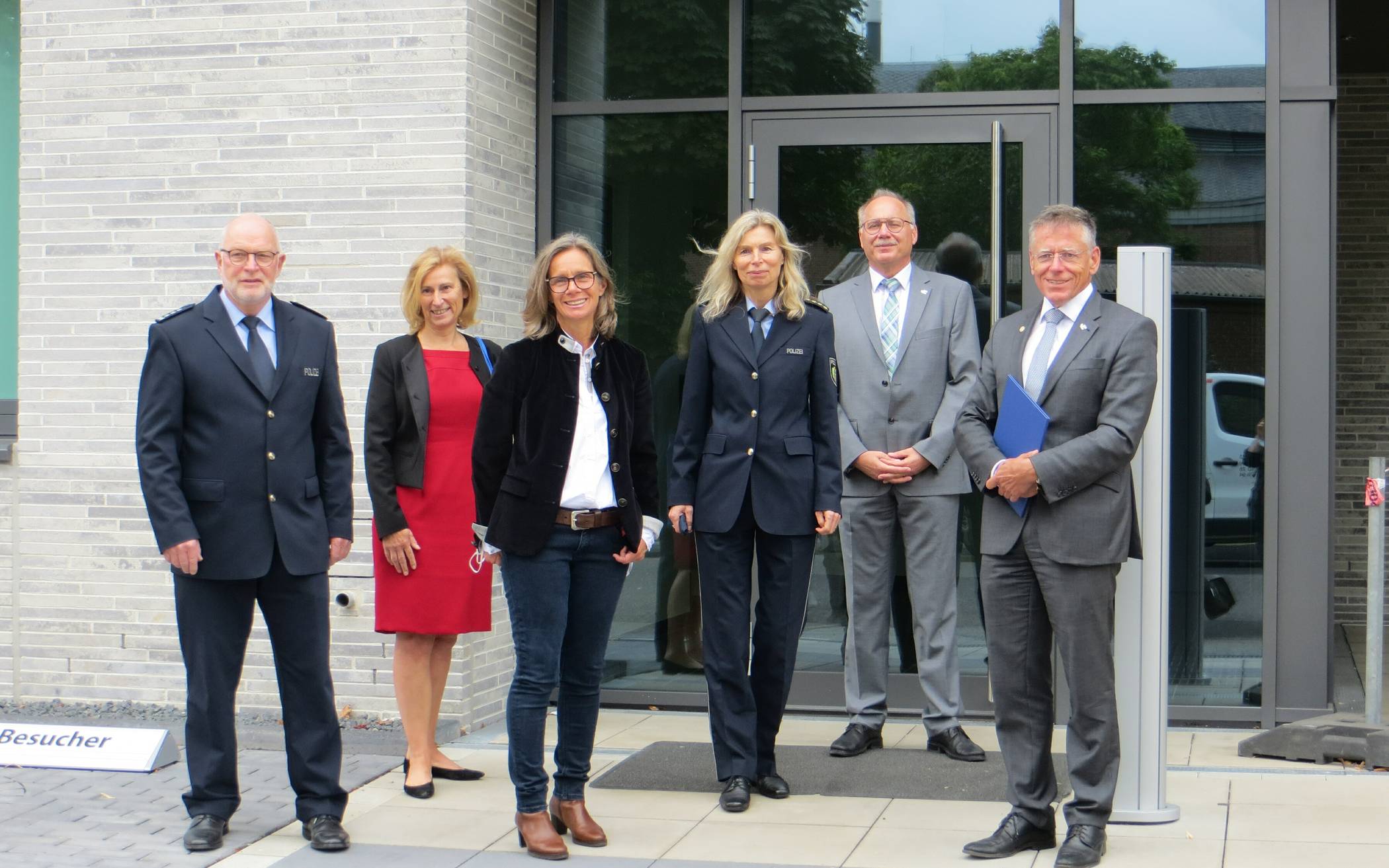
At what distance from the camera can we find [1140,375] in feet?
14.3

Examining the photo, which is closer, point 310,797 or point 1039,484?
point 1039,484

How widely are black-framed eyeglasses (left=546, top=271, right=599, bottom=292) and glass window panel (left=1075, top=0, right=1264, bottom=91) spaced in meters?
2.94

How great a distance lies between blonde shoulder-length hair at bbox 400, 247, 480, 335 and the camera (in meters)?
5.44

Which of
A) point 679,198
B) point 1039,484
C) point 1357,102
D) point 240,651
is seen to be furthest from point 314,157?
point 1357,102

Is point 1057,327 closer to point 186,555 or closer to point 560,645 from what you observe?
point 560,645

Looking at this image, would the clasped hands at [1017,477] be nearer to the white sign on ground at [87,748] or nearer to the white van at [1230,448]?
the white van at [1230,448]

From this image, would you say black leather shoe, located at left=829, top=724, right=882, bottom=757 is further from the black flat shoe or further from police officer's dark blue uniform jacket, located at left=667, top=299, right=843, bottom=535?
the black flat shoe

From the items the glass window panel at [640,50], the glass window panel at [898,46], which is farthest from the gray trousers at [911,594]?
the glass window panel at [640,50]

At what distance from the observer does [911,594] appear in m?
5.94

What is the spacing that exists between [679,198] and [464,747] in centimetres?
262

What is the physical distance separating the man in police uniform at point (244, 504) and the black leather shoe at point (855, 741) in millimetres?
1929

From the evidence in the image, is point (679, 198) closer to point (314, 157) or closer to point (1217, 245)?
point (314, 157)

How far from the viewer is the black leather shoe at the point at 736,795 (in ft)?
16.8

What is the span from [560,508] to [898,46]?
319cm
